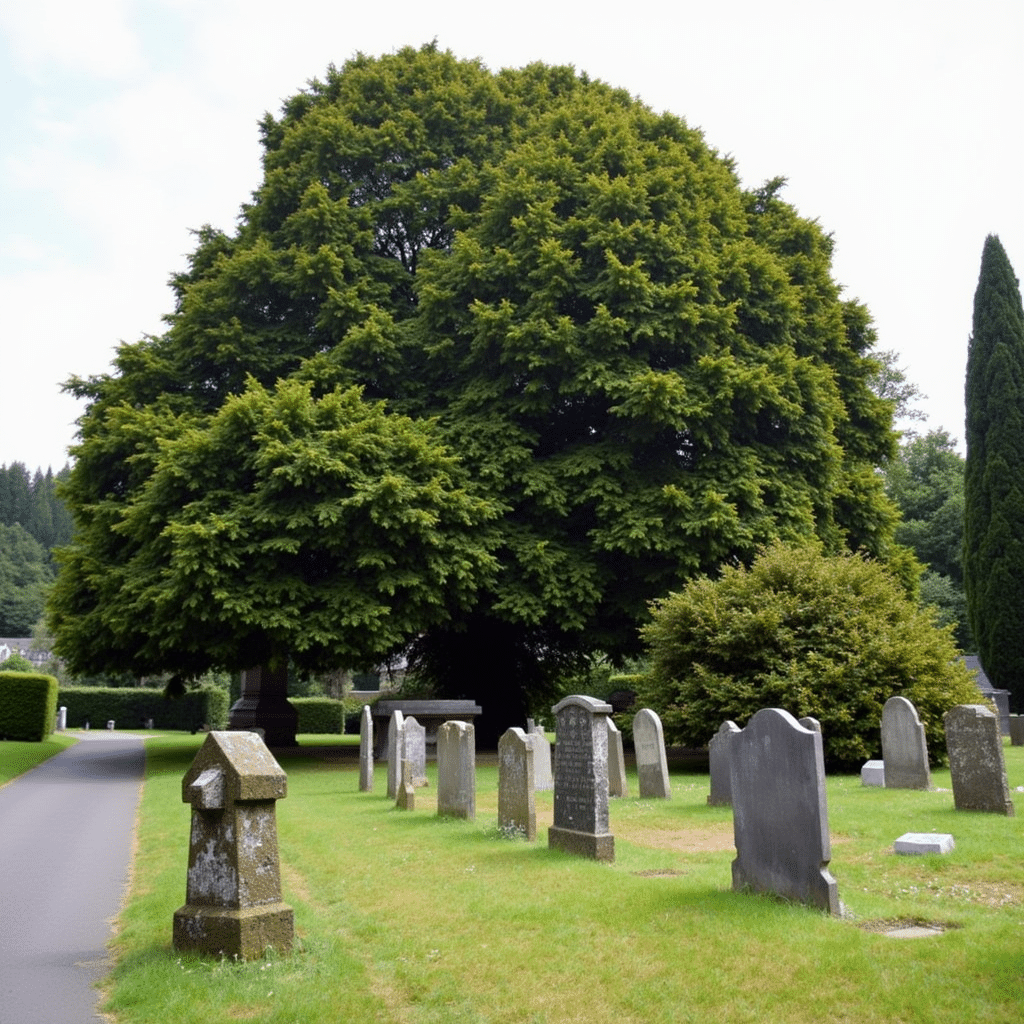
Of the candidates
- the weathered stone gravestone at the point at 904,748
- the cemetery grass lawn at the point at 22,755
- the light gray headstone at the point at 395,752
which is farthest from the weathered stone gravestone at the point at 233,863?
the cemetery grass lawn at the point at 22,755

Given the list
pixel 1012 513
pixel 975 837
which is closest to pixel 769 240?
pixel 1012 513

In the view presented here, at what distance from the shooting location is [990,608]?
111 ft

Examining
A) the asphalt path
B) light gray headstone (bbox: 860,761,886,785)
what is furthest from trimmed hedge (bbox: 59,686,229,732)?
light gray headstone (bbox: 860,761,886,785)

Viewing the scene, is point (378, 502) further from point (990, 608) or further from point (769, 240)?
point (990, 608)

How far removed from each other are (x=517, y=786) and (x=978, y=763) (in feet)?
18.7

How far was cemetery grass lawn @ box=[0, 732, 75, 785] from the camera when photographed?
69.6 ft

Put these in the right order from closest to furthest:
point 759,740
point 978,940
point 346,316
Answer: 1. point 978,940
2. point 759,740
3. point 346,316

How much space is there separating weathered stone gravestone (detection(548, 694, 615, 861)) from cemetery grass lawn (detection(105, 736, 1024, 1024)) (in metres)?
0.23

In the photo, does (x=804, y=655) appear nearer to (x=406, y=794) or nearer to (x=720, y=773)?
(x=720, y=773)

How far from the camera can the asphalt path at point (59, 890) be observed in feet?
18.9

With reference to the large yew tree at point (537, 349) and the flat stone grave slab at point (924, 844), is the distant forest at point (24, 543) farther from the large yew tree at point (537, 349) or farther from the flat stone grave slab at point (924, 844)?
the flat stone grave slab at point (924, 844)

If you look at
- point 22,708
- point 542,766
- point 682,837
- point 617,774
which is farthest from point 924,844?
point 22,708

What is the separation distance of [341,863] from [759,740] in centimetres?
446

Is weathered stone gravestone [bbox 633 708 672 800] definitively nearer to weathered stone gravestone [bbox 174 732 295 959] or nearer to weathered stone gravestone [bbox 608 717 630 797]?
weathered stone gravestone [bbox 608 717 630 797]
